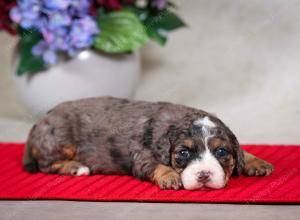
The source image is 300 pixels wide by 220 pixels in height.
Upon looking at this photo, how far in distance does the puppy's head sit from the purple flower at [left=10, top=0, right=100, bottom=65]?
72.9 inches

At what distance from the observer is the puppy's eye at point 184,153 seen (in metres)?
4.35

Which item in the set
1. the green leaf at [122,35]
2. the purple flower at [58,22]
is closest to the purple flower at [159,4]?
the green leaf at [122,35]

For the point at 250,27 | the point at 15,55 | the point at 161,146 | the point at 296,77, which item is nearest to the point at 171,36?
the point at 250,27

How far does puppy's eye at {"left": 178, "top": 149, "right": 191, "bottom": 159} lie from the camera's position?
4348 millimetres

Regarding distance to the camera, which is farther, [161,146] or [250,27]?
[250,27]

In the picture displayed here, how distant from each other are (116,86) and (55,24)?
83cm

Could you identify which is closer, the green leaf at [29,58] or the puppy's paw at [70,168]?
the puppy's paw at [70,168]

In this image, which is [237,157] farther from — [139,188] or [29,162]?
[29,162]

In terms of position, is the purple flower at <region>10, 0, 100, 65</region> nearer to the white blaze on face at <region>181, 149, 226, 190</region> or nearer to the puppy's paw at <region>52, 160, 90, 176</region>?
the puppy's paw at <region>52, 160, 90, 176</region>

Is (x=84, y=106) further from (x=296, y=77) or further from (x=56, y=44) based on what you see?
(x=296, y=77)

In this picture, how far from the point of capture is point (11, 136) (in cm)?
639

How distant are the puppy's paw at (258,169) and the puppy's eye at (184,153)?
1.53 ft

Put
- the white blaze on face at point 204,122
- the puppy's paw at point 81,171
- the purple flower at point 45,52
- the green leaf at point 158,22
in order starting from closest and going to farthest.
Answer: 1. the white blaze on face at point 204,122
2. the puppy's paw at point 81,171
3. the purple flower at point 45,52
4. the green leaf at point 158,22

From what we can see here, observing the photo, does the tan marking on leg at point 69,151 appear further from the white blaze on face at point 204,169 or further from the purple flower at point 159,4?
the purple flower at point 159,4
